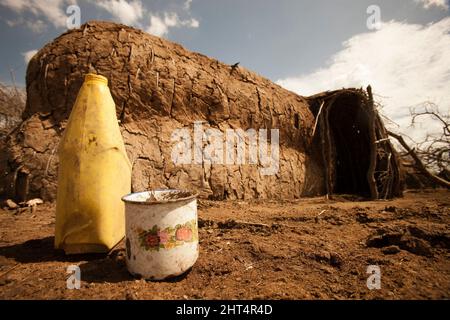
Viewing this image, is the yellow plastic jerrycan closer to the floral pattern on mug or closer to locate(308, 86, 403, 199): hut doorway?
the floral pattern on mug

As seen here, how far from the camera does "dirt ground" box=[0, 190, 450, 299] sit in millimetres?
1562

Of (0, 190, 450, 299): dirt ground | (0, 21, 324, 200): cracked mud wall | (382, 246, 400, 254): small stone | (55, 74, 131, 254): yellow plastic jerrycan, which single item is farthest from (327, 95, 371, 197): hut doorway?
(55, 74, 131, 254): yellow plastic jerrycan

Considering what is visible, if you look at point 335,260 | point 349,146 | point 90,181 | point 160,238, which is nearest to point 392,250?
point 335,260

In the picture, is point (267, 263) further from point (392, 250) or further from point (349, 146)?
point (349, 146)

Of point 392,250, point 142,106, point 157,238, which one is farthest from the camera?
point 142,106

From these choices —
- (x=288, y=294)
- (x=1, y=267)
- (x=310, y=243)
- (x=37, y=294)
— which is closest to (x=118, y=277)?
(x=37, y=294)

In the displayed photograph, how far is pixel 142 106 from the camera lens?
428cm

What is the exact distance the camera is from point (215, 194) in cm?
443

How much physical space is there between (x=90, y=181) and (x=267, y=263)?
67.5 inches

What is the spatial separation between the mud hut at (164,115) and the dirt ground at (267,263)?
4.40ft

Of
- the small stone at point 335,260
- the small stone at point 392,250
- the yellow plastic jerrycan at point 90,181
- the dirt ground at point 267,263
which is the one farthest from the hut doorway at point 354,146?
the yellow plastic jerrycan at point 90,181

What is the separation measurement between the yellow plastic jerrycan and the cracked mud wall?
68.0 inches
